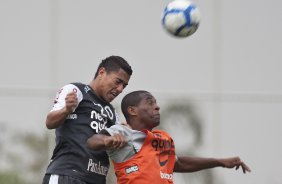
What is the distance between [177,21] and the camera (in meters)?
5.82

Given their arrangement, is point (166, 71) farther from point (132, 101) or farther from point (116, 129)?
point (116, 129)

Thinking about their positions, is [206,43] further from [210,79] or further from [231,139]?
[231,139]

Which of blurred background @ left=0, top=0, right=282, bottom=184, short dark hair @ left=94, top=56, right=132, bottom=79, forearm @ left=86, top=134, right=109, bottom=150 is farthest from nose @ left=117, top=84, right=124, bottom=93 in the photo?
blurred background @ left=0, top=0, right=282, bottom=184

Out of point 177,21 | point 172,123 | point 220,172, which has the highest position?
point 177,21

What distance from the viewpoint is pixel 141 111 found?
214 inches

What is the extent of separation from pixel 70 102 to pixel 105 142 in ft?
1.18

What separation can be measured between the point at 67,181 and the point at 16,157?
4423 mm

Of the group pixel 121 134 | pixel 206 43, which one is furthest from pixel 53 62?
pixel 121 134

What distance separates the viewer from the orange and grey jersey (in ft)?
17.0

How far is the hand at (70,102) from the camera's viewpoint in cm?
507

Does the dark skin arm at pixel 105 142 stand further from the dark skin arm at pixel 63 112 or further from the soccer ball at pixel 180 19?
the soccer ball at pixel 180 19

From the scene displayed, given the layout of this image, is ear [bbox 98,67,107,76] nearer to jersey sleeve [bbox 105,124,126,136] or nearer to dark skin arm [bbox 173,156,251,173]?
jersey sleeve [bbox 105,124,126,136]

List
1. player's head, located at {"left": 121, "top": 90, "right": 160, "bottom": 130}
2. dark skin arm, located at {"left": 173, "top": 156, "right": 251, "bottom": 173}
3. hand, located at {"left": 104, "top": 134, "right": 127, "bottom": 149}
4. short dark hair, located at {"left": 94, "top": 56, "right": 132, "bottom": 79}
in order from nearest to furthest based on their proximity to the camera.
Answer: hand, located at {"left": 104, "top": 134, "right": 127, "bottom": 149}, player's head, located at {"left": 121, "top": 90, "right": 160, "bottom": 130}, short dark hair, located at {"left": 94, "top": 56, "right": 132, "bottom": 79}, dark skin arm, located at {"left": 173, "top": 156, "right": 251, "bottom": 173}

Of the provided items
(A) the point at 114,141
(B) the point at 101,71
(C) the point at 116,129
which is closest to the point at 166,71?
(B) the point at 101,71
